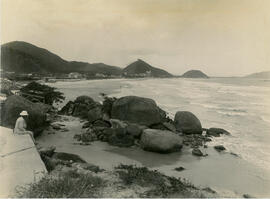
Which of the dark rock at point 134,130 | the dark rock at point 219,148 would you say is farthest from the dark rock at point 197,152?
the dark rock at point 134,130

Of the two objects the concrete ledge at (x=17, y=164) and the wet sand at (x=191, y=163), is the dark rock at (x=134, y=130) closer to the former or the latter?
the wet sand at (x=191, y=163)

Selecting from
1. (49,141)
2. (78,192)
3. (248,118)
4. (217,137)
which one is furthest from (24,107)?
(248,118)

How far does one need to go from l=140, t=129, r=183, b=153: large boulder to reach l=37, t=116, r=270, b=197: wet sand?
0.74ft

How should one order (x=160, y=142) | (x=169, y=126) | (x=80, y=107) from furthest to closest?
(x=80, y=107) < (x=169, y=126) < (x=160, y=142)

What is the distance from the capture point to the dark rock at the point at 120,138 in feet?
37.4

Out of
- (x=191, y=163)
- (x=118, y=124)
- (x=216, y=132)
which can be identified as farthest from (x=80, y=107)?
(x=191, y=163)

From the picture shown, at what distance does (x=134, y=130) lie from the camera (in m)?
12.0

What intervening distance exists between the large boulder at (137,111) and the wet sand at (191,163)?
7.66 ft

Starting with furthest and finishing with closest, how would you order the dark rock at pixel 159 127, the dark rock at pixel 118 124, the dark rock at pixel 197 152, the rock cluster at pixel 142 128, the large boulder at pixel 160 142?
the dark rock at pixel 159 127, the dark rock at pixel 118 124, the rock cluster at pixel 142 128, the dark rock at pixel 197 152, the large boulder at pixel 160 142

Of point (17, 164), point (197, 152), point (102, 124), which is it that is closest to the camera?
point (17, 164)

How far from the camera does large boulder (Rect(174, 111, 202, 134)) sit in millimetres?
13800

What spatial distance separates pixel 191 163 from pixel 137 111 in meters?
4.48

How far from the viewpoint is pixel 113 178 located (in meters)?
6.71

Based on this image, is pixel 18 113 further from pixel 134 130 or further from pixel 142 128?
pixel 142 128
